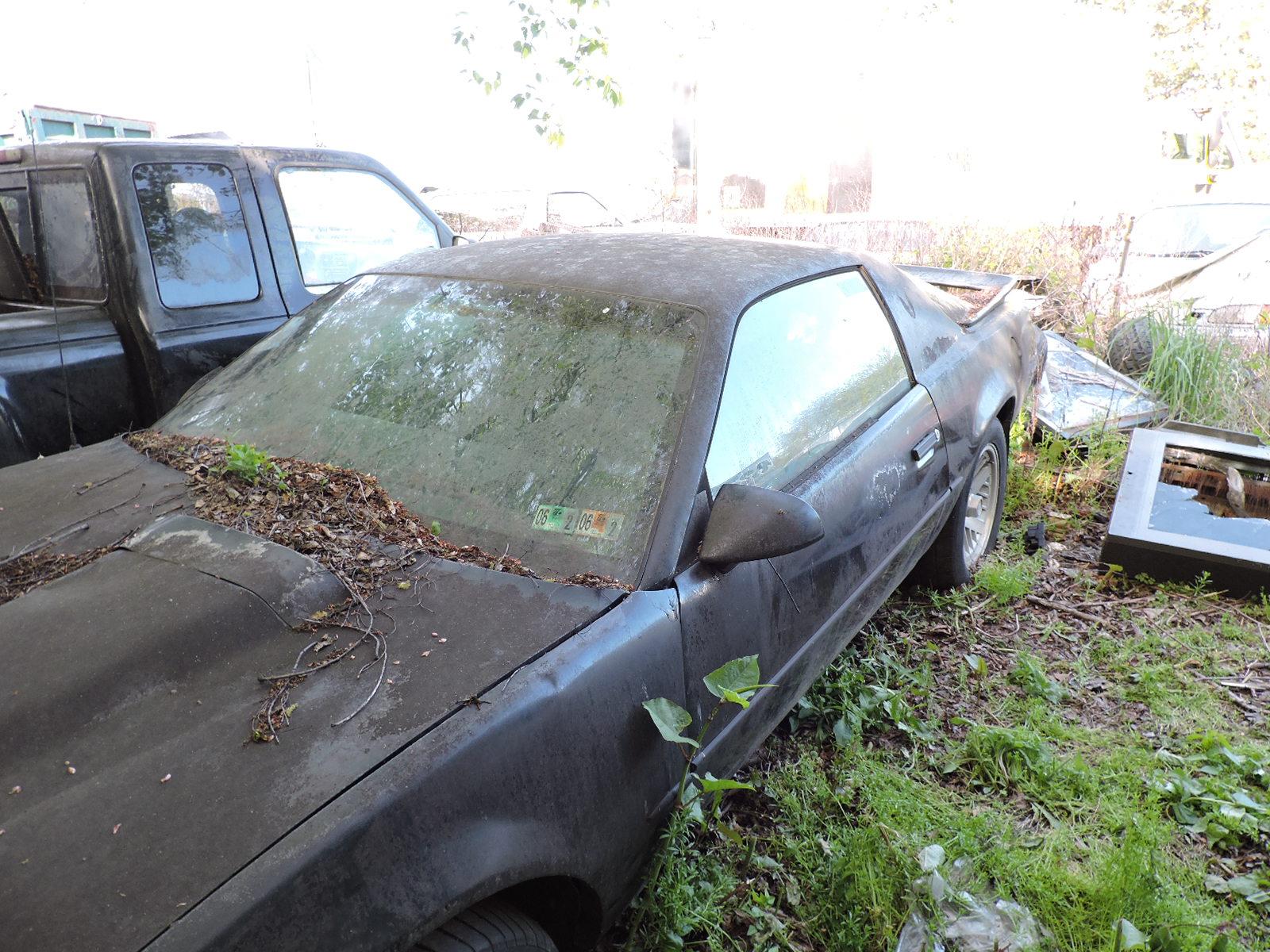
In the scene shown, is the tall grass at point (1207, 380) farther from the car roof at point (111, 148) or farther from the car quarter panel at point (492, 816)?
the car roof at point (111, 148)

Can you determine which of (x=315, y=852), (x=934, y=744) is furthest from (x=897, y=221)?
(x=315, y=852)

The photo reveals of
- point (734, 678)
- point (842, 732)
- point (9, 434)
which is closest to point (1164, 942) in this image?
point (842, 732)

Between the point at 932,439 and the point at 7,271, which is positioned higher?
the point at 7,271

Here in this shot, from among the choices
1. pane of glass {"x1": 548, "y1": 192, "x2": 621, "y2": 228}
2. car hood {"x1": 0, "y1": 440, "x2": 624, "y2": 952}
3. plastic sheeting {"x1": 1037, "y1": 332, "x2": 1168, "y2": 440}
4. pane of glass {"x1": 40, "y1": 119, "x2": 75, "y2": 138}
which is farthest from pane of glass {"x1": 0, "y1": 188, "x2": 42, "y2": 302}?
pane of glass {"x1": 548, "y1": 192, "x2": 621, "y2": 228}

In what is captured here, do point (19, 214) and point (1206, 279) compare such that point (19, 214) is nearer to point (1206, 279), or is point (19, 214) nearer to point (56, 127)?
point (1206, 279)

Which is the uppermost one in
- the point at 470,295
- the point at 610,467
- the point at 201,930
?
the point at 470,295

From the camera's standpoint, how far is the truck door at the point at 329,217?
411 cm

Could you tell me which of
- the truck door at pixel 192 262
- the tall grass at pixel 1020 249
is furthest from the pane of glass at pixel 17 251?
the tall grass at pixel 1020 249

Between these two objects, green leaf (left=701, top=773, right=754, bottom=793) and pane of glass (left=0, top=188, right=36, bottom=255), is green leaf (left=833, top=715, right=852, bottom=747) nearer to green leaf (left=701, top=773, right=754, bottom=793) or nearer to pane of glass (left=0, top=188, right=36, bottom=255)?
green leaf (left=701, top=773, right=754, bottom=793)

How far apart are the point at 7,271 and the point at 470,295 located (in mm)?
2671

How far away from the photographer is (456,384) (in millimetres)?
2410

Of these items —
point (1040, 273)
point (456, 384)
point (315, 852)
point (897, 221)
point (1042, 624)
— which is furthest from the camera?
point (897, 221)

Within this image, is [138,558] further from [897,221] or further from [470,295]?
[897,221]

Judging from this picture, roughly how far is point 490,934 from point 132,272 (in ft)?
10.3
